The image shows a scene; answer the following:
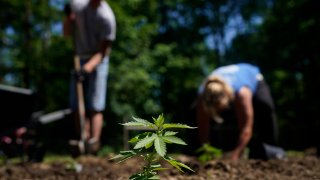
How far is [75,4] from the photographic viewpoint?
14.4 ft

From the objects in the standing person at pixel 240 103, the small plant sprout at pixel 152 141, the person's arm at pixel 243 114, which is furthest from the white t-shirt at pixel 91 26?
the small plant sprout at pixel 152 141

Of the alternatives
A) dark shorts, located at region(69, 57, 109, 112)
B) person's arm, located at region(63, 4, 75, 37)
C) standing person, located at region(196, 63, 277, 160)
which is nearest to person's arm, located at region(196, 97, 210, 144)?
standing person, located at region(196, 63, 277, 160)

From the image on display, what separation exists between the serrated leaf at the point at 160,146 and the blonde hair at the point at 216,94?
2.43 m

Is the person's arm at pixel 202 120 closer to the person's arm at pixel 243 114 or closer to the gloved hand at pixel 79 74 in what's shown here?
the person's arm at pixel 243 114

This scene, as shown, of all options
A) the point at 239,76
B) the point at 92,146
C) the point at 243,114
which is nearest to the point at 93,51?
the point at 92,146

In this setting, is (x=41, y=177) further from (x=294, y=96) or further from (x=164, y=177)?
(x=294, y=96)

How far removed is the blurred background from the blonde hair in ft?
33.4

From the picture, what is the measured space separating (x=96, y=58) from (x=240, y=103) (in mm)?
1323

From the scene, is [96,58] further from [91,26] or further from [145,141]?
[145,141]

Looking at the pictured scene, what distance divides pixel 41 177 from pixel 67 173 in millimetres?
187

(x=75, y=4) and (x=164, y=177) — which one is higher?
(x=75, y=4)

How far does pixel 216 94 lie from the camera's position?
11.7 feet

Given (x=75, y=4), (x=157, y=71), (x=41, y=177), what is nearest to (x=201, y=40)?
(x=157, y=71)

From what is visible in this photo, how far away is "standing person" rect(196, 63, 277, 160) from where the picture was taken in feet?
11.9
